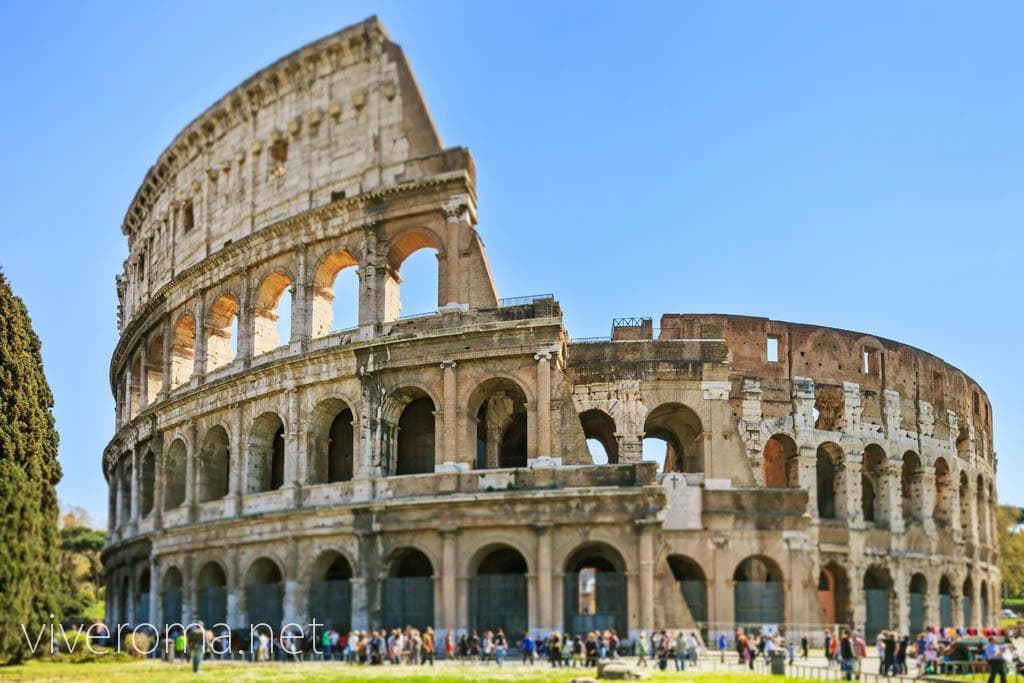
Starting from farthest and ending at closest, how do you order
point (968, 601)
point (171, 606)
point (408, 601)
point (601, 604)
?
point (968, 601), point (171, 606), point (408, 601), point (601, 604)

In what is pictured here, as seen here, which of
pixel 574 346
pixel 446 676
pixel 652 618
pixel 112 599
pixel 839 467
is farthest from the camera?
pixel 112 599

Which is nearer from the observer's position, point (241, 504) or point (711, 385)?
point (711, 385)

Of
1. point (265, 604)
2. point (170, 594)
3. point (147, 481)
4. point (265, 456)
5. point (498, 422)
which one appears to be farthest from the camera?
point (147, 481)

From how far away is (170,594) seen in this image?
3158cm

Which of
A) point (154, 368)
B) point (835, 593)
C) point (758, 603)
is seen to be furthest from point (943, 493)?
point (154, 368)

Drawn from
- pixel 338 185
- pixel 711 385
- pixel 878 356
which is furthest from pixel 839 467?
pixel 338 185

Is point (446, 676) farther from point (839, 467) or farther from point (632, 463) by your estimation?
point (839, 467)

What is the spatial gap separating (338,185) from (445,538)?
32.6ft

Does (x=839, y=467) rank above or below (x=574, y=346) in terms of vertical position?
below

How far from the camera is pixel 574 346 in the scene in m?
28.6

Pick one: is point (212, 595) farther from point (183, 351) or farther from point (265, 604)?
point (183, 351)

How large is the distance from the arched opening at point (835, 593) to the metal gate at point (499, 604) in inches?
391

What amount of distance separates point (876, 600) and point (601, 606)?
10.9 meters

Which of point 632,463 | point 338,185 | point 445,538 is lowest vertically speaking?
point 445,538
